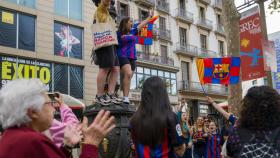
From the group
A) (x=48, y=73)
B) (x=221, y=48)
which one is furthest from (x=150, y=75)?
(x=221, y=48)

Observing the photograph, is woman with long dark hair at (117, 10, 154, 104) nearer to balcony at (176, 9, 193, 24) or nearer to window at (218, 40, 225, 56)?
balcony at (176, 9, 193, 24)

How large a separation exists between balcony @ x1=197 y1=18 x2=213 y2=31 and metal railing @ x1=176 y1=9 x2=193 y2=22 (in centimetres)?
125

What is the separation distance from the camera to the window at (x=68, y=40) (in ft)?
73.0

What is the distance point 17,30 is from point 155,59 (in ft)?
45.0

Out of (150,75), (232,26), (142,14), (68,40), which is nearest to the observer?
(232,26)

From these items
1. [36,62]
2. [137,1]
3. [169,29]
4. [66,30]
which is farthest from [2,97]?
[169,29]

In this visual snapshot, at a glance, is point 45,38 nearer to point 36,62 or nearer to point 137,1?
point 36,62

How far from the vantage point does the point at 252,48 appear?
10812 mm

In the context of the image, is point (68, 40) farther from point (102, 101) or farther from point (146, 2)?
point (102, 101)

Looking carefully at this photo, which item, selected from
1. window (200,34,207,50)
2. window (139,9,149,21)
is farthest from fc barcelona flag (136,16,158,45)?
window (200,34,207,50)

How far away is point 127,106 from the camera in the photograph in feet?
20.3

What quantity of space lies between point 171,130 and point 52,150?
1.37 m

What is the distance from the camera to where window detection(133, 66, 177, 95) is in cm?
2898

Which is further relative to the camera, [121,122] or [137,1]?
[137,1]
